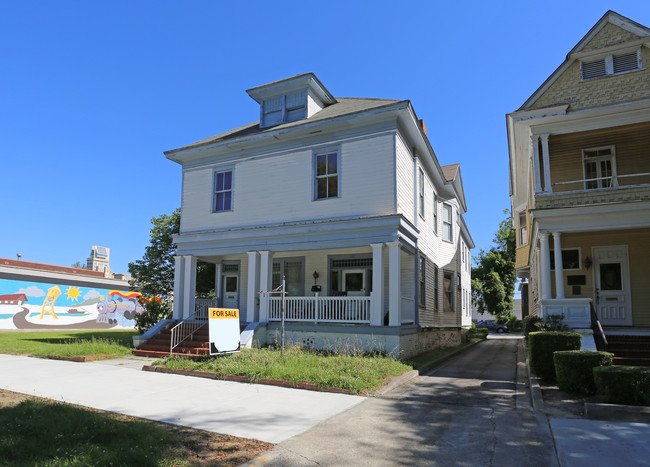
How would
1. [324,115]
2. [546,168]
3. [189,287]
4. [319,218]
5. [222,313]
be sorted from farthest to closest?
[189,287]
[324,115]
[319,218]
[546,168]
[222,313]

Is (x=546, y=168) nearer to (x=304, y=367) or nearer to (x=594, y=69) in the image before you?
(x=594, y=69)

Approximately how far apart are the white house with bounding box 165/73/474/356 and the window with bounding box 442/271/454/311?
2025 millimetres

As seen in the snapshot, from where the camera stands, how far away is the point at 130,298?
39000 millimetres

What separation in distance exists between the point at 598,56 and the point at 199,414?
15.4 m

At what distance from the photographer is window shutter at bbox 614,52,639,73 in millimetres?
13941

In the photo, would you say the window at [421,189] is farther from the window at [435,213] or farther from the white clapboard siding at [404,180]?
the window at [435,213]

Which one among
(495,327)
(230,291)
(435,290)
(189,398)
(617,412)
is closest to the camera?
(617,412)

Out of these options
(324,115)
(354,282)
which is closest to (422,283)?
(354,282)

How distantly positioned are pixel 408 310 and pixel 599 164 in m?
7.98

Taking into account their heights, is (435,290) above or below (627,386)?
above

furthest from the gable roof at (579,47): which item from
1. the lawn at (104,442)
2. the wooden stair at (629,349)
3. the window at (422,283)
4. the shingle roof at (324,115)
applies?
the lawn at (104,442)

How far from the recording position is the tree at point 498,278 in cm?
4658

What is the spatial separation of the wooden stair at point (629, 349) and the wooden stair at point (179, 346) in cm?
1055

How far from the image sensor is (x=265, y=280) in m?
15.3
